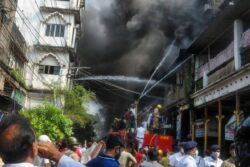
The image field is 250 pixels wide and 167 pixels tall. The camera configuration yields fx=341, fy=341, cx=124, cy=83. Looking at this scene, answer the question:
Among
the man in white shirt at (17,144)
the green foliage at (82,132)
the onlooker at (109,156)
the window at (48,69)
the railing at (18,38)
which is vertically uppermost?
the railing at (18,38)

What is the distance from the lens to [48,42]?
32.8m

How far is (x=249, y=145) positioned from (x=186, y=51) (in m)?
19.1

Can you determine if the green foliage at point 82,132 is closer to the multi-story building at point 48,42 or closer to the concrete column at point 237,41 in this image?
the multi-story building at point 48,42

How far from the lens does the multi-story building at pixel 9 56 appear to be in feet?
64.8

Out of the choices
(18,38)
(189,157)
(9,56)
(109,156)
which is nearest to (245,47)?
(189,157)

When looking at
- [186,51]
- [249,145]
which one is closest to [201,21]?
[186,51]

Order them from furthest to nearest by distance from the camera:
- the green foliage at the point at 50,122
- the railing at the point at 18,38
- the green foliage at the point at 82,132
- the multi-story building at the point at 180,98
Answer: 1. the green foliage at the point at 82,132
2. the railing at the point at 18,38
3. the multi-story building at the point at 180,98
4. the green foliage at the point at 50,122

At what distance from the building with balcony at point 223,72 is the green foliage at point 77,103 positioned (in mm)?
12529

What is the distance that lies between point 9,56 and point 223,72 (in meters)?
14.2

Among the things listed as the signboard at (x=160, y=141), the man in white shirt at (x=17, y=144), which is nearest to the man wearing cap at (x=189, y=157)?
the man in white shirt at (x=17, y=144)

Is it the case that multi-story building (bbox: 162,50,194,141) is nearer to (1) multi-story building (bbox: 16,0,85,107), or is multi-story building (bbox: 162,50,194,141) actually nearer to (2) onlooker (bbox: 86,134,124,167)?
(1) multi-story building (bbox: 16,0,85,107)

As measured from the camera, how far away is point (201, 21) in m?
25.0

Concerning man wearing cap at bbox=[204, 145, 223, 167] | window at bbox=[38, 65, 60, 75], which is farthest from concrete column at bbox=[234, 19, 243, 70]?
window at bbox=[38, 65, 60, 75]

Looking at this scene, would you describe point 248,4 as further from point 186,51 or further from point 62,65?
point 62,65
